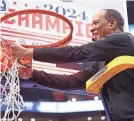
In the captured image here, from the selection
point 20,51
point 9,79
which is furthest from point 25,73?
point 20,51

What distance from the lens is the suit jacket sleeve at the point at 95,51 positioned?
5.20 feet

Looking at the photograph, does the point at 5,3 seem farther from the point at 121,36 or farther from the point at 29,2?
the point at 121,36

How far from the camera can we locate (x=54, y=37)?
2598mm

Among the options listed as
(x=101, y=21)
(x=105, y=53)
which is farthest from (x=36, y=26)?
(x=105, y=53)

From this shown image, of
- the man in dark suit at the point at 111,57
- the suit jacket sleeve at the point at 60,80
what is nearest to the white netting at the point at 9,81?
the suit jacket sleeve at the point at 60,80

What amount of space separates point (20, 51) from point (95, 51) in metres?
0.33

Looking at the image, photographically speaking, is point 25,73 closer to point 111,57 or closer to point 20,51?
point 20,51

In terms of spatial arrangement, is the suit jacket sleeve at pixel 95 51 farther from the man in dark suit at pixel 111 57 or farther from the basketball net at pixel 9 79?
the basketball net at pixel 9 79

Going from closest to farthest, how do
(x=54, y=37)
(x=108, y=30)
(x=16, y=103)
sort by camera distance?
(x=108, y=30) < (x=16, y=103) < (x=54, y=37)

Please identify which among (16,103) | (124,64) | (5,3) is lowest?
(16,103)

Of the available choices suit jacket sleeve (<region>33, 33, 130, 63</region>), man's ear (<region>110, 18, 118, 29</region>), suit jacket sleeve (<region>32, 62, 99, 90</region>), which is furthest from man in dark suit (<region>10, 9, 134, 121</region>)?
suit jacket sleeve (<region>32, 62, 99, 90</region>)

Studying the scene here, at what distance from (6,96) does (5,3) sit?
81 cm

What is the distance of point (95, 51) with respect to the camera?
1583 millimetres

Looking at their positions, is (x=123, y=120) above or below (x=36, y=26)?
below
